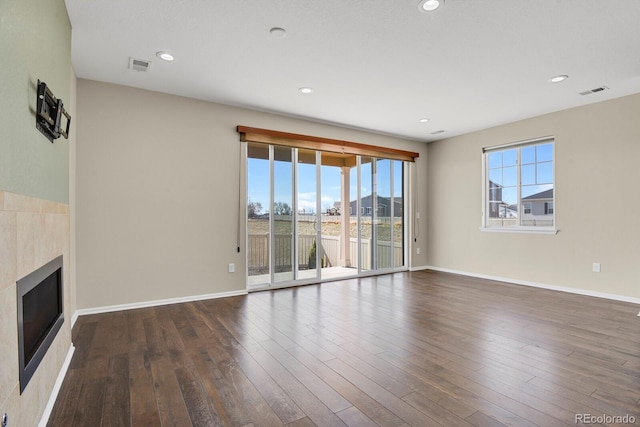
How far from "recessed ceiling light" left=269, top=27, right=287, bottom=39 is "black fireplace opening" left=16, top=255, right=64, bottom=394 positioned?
236cm

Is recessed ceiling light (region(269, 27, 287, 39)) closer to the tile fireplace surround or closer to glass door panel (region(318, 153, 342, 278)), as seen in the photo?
the tile fireplace surround

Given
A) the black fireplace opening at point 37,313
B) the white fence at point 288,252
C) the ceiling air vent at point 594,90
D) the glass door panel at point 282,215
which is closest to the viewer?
the black fireplace opening at point 37,313

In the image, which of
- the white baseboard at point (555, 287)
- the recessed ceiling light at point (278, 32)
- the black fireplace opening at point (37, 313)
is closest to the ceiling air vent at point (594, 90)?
the white baseboard at point (555, 287)

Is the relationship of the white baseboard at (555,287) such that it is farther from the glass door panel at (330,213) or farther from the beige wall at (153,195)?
the beige wall at (153,195)

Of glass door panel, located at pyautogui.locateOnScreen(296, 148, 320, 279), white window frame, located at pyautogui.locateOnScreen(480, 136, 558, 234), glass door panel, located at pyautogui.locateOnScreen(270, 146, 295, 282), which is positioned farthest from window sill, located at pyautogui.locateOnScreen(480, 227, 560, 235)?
glass door panel, located at pyautogui.locateOnScreen(270, 146, 295, 282)

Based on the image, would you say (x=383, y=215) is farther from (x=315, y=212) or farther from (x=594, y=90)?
(x=594, y=90)

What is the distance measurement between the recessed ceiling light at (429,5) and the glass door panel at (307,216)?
3.14m

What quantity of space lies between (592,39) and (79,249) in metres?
5.52

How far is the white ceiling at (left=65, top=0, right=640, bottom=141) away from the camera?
8.20 ft

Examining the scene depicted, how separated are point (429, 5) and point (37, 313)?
3.19 m

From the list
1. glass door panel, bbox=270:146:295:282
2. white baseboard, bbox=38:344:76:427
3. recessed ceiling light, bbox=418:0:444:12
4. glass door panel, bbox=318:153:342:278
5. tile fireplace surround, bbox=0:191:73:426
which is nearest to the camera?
tile fireplace surround, bbox=0:191:73:426

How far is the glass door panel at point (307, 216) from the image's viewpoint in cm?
533

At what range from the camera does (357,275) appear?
600cm

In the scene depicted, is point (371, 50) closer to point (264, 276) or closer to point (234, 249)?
point (234, 249)
